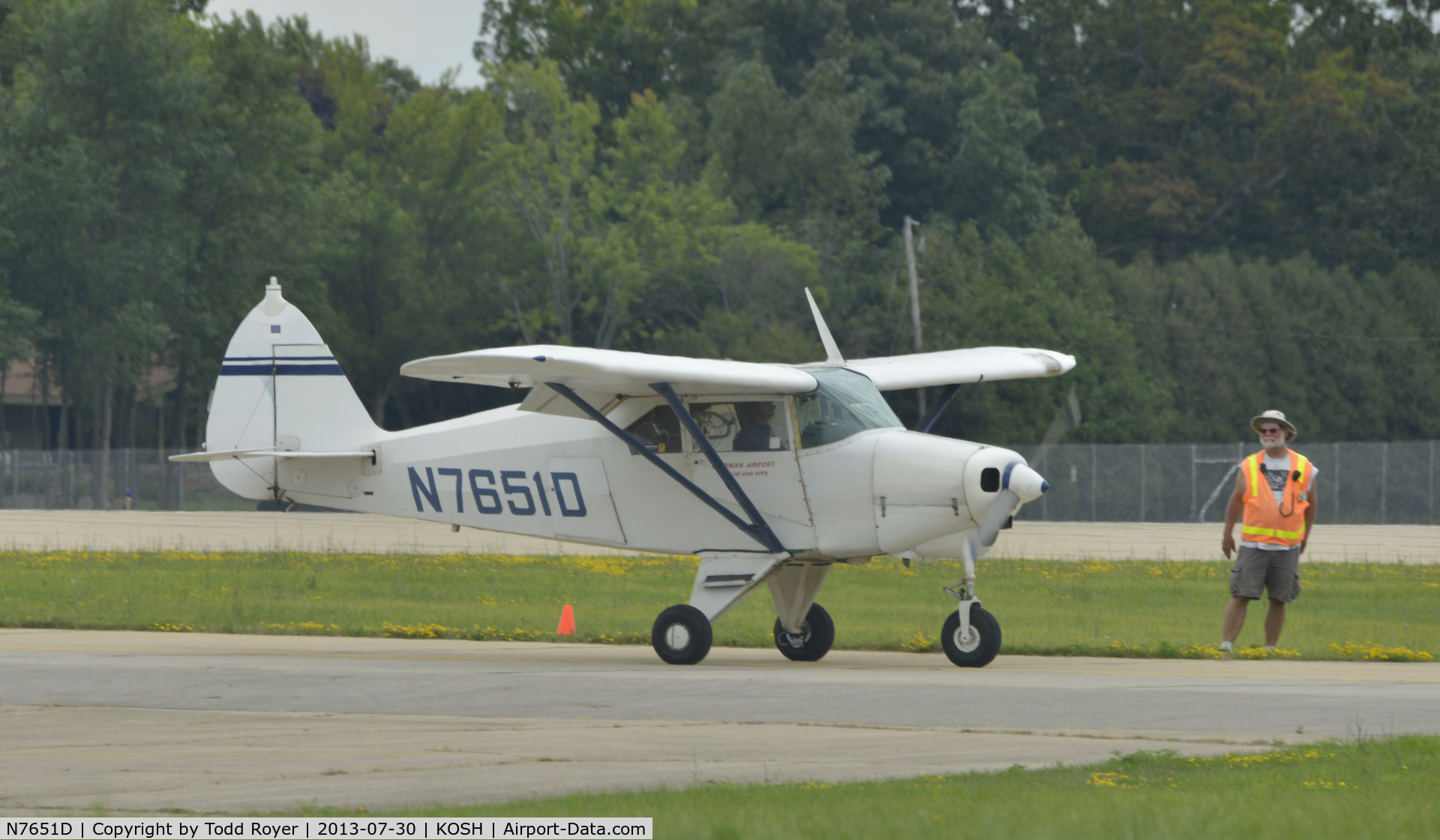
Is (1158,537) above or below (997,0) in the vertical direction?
below

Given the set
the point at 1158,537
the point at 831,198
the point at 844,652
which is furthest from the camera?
the point at 831,198

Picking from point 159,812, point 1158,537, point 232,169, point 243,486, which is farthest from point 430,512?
point 232,169

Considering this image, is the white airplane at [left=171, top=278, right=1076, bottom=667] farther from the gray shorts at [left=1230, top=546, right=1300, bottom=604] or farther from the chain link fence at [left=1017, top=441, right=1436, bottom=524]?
the chain link fence at [left=1017, top=441, right=1436, bottom=524]

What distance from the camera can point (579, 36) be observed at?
83.6 metres

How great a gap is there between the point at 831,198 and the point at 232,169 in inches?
965

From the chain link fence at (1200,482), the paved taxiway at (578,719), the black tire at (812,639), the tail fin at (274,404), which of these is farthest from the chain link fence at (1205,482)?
the paved taxiway at (578,719)

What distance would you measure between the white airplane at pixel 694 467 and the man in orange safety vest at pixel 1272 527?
2.55 metres

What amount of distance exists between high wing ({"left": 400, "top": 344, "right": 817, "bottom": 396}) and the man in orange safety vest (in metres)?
4.05

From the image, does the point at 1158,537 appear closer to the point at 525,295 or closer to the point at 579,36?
the point at 525,295

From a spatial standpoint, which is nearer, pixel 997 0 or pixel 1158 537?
pixel 1158 537

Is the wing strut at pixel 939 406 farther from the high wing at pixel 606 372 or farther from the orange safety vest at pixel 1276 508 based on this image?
the orange safety vest at pixel 1276 508

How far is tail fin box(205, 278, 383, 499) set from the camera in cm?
1655

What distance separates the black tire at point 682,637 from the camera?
13844 mm

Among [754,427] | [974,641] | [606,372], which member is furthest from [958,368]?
[606,372]
